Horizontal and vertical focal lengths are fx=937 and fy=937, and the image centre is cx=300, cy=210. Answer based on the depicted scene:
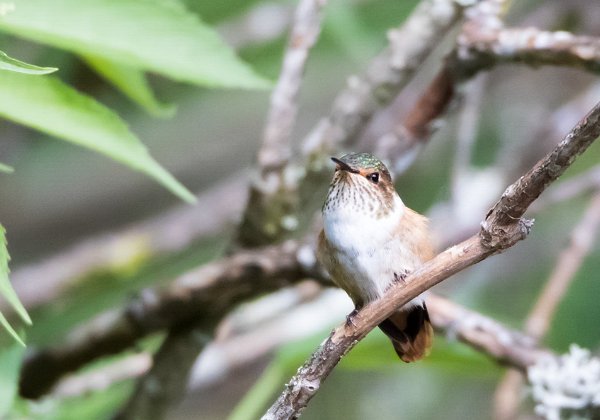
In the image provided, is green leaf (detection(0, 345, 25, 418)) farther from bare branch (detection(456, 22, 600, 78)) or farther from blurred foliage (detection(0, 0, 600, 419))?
bare branch (detection(456, 22, 600, 78))

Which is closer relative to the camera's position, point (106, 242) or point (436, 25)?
point (436, 25)

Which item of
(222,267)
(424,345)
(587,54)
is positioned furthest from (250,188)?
(587,54)

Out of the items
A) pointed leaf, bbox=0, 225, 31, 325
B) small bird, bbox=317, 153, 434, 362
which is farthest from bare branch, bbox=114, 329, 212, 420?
pointed leaf, bbox=0, 225, 31, 325

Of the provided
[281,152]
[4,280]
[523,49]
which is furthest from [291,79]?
[4,280]

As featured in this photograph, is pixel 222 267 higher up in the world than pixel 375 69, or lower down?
lower down

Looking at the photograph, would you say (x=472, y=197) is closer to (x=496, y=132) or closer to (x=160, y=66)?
(x=496, y=132)

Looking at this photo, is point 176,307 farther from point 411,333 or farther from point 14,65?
point 14,65
